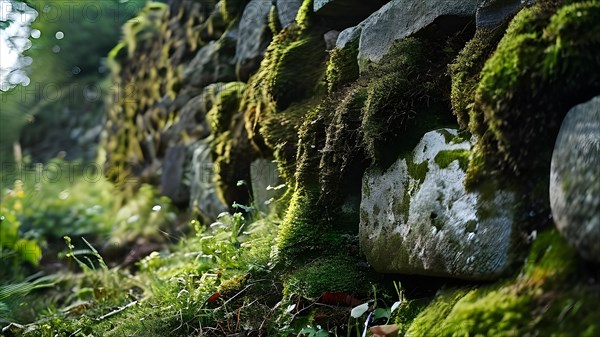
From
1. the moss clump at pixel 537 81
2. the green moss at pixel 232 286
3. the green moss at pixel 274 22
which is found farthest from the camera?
the green moss at pixel 274 22

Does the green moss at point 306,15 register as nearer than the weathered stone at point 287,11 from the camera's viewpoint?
Yes

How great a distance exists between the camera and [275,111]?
138 inches

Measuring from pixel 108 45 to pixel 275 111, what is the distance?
6348mm

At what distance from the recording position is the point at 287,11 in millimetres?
3875

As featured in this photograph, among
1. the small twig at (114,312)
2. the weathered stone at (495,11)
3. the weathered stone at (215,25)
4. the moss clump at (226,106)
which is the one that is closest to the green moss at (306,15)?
the moss clump at (226,106)


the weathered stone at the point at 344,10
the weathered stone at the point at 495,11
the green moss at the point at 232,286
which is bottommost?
the green moss at the point at 232,286

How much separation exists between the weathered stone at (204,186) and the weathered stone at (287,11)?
4.41ft

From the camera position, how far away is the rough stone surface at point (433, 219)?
5.66 ft

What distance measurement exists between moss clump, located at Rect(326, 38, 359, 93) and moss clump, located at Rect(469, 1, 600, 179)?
123 cm

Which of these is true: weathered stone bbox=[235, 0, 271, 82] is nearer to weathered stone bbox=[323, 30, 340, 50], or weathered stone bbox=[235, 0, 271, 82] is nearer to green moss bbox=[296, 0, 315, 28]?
green moss bbox=[296, 0, 315, 28]

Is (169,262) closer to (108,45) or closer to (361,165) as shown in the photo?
(361,165)

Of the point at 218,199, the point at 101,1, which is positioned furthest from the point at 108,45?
the point at 218,199

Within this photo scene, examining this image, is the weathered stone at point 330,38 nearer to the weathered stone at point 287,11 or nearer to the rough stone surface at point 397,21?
the rough stone surface at point 397,21

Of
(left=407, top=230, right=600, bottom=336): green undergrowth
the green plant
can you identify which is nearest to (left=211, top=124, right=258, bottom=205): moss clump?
the green plant
